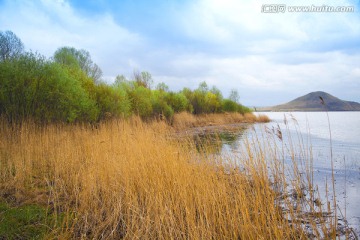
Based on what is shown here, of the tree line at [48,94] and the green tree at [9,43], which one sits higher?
the green tree at [9,43]

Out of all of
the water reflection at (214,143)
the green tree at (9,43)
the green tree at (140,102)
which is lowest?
the water reflection at (214,143)

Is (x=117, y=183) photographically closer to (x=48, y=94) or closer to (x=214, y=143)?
(x=48, y=94)

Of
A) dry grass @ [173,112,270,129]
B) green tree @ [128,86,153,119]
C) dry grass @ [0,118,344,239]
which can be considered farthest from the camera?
A: dry grass @ [173,112,270,129]

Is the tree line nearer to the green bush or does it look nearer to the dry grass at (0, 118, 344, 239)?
the green bush

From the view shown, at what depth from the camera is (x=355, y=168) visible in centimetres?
852

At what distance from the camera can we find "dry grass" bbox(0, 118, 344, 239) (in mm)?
3453

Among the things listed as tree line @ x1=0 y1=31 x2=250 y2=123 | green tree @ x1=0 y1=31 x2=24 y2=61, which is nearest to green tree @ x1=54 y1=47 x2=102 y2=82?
green tree @ x1=0 y1=31 x2=24 y2=61

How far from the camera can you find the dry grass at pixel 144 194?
3.45 metres

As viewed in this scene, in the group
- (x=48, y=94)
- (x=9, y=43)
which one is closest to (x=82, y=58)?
(x=9, y=43)

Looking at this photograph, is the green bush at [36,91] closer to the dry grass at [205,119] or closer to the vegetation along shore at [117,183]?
the vegetation along shore at [117,183]

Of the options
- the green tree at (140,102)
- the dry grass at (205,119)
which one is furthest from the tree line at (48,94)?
the dry grass at (205,119)

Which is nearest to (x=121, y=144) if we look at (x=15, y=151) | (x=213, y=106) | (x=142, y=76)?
(x=15, y=151)

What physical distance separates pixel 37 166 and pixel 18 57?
16.8 ft

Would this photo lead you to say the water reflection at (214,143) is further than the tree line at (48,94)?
No
